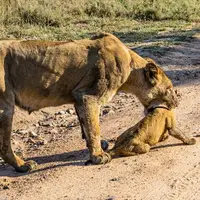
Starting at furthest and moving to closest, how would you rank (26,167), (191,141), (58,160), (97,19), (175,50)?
(97,19) → (175,50) → (191,141) → (58,160) → (26,167)

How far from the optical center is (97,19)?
16531 millimetres

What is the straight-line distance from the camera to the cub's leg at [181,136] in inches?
288

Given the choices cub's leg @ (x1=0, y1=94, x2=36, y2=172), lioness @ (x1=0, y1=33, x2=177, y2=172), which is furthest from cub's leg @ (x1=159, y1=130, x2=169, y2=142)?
cub's leg @ (x1=0, y1=94, x2=36, y2=172)

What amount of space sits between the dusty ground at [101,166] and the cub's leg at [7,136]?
0.37 feet

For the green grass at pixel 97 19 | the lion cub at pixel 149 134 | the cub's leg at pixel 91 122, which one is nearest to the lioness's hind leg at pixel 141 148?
the lion cub at pixel 149 134

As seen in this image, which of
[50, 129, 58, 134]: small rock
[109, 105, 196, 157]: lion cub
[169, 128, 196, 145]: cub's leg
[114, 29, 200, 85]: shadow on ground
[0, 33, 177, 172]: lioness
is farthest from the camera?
[114, 29, 200, 85]: shadow on ground

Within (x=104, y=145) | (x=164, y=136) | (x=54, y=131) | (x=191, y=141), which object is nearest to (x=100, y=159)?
(x=104, y=145)

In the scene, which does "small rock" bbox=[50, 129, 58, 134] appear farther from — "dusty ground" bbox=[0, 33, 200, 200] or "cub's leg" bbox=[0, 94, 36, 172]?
"cub's leg" bbox=[0, 94, 36, 172]

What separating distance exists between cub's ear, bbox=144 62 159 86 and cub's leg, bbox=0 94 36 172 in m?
1.60

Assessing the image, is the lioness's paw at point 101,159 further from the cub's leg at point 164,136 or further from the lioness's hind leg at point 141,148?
the cub's leg at point 164,136

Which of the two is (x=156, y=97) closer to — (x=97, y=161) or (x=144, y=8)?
(x=97, y=161)

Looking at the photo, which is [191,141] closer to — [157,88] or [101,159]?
[157,88]

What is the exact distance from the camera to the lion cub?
7.02 m

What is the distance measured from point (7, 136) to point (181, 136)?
196cm
